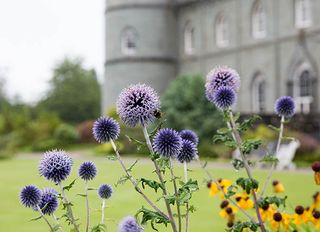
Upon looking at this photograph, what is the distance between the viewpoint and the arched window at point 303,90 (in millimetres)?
25750

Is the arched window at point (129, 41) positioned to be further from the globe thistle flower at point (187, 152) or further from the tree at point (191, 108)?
the globe thistle flower at point (187, 152)

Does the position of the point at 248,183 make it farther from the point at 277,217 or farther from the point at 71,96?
the point at 71,96

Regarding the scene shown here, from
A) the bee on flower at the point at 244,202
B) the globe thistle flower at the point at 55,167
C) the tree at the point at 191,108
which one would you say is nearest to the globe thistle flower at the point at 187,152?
the globe thistle flower at the point at 55,167

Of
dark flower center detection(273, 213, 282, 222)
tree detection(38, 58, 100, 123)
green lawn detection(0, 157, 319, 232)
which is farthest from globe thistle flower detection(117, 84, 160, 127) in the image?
tree detection(38, 58, 100, 123)

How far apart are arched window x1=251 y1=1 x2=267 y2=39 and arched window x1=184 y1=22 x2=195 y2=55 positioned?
191 inches

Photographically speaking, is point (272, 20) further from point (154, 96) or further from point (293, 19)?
point (154, 96)

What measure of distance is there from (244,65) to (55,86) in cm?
3084

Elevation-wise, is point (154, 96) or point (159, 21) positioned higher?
point (159, 21)

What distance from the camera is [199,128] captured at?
82.3ft

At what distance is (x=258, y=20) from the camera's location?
2869 cm

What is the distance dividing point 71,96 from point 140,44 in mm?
22169

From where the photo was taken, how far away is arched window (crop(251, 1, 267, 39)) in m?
28.4

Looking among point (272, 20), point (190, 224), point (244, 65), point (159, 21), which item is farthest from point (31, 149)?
point (190, 224)

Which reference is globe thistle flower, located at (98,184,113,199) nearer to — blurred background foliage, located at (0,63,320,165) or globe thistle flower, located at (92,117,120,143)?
globe thistle flower, located at (92,117,120,143)
